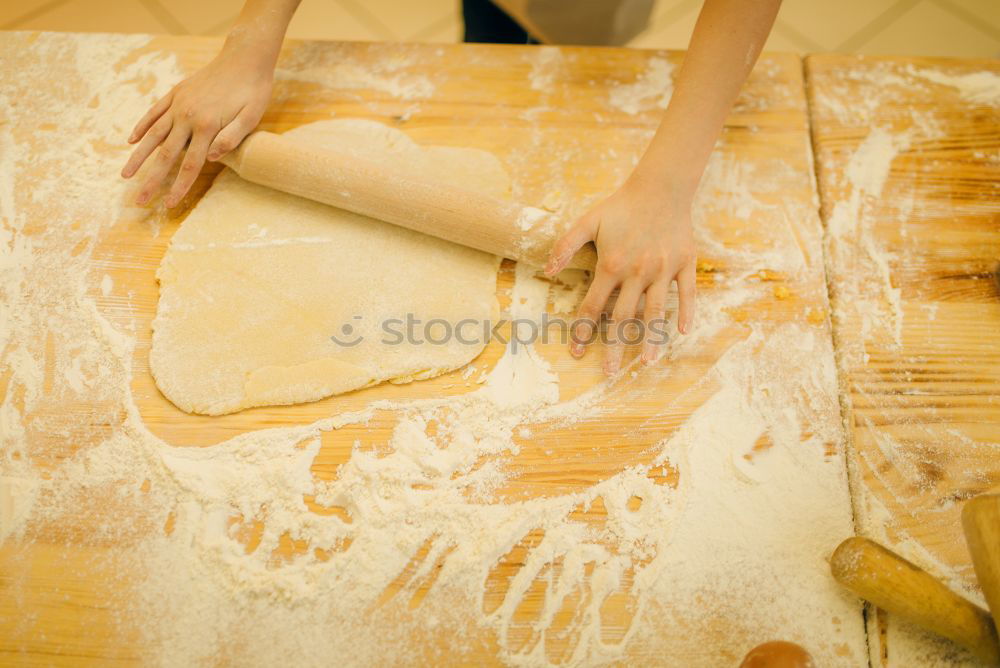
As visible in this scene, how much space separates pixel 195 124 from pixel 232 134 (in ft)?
0.26

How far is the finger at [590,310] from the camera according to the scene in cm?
106

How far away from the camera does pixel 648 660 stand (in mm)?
887

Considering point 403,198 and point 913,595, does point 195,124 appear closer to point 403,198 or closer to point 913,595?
point 403,198

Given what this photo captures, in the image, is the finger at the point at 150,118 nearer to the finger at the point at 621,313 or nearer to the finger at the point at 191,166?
A: the finger at the point at 191,166

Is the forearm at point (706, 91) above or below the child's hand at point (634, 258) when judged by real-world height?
above

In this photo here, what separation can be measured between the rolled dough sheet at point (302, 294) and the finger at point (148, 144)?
124 mm

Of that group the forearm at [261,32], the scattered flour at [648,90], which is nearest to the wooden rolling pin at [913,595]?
the scattered flour at [648,90]

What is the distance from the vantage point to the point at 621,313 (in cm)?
107

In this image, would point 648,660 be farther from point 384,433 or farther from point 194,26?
point 194,26

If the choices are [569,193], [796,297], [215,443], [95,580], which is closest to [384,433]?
[215,443]

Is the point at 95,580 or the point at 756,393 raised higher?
the point at 756,393

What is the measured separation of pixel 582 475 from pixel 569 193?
537mm

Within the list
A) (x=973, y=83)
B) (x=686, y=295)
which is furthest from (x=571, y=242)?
(x=973, y=83)

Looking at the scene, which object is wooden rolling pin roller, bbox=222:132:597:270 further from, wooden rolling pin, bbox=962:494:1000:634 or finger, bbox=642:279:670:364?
wooden rolling pin, bbox=962:494:1000:634
